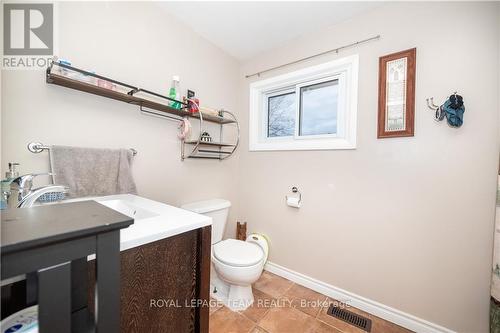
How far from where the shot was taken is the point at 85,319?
463mm

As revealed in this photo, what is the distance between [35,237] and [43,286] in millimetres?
81

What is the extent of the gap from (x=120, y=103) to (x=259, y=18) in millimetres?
1243

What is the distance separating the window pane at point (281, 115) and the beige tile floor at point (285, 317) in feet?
4.75

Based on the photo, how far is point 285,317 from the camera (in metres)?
1.46

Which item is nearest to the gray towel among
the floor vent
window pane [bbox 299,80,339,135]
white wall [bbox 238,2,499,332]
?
white wall [bbox 238,2,499,332]

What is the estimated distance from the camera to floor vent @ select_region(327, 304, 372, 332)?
55.1 inches

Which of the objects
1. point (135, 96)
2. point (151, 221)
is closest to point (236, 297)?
point (151, 221)

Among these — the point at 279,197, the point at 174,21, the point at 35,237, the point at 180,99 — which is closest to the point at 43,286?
the point at 35,237

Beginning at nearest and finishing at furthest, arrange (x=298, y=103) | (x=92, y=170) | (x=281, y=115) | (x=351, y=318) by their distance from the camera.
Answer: (x=92, y=170) → (x=351, y=318) → (x=298, y=103) → (x=281, y=115)

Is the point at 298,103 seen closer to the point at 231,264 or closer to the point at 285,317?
the point at 231,264

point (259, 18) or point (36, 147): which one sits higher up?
point (259, 18)

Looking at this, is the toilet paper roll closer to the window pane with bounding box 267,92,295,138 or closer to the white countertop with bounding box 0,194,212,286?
the window pane with bounding box 267,92,295,138

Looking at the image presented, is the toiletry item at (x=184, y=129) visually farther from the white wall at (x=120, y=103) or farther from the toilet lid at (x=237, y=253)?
the toilet lid at (x=237, y=253)

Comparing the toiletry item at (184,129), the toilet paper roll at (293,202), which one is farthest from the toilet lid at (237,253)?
the toiletry item at (184,129)
